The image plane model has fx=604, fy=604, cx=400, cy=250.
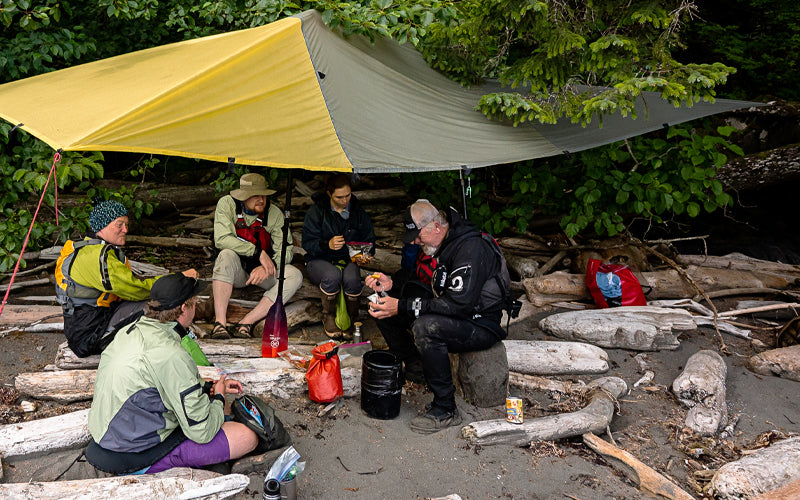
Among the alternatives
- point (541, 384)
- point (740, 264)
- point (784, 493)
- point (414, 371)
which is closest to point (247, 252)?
point (414, 371)

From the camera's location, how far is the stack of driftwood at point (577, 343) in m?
3.90

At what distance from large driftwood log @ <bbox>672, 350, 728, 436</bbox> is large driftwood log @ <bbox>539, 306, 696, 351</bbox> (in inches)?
17.6

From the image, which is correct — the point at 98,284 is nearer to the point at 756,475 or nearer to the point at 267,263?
the point at 267,263

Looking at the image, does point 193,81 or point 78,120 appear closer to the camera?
point 78,120

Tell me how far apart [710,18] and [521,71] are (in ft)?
20.9

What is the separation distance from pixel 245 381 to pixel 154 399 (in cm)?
150

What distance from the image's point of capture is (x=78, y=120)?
3713 millimetres

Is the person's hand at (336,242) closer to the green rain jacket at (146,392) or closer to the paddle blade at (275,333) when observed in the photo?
the paddle blade at (275,333)

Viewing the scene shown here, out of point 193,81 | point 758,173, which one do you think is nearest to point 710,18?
point 758,173

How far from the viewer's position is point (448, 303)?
4.38m

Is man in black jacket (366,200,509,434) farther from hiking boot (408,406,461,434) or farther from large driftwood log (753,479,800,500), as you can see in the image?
large driftwood log (753,479,800,500)

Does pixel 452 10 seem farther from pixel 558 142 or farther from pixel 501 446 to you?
pixel 501 446

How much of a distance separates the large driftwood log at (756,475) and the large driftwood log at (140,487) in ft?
9.37

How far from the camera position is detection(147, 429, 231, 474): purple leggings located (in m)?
3.37
